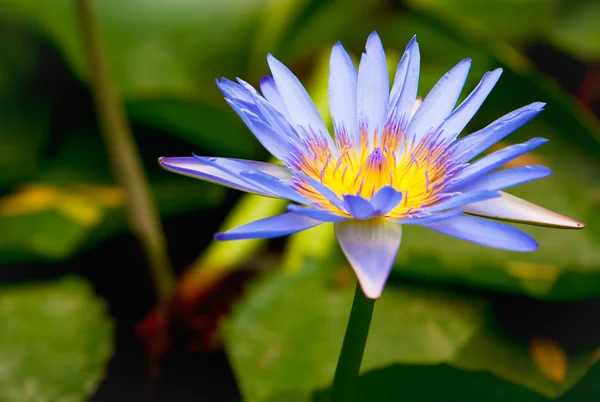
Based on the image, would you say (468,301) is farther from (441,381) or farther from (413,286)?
(441,381)

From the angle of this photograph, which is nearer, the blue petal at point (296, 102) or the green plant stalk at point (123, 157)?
the blue petal at point (296, 102)

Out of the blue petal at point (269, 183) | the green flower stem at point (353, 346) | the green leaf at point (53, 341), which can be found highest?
the blue petal at point (269, 183)

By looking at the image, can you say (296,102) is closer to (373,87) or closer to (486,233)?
(373,87)

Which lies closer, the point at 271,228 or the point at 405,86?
the point at 271,228

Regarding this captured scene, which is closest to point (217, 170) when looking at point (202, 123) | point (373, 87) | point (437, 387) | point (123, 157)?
point (373, 87)

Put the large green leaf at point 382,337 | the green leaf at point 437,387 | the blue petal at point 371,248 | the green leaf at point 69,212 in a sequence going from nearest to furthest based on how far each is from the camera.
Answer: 1. the blue petal at point 371,248
2. the green leaf at point 437,387
3. the large green leaf at point 382,337
4. the green leaf at point 69,212

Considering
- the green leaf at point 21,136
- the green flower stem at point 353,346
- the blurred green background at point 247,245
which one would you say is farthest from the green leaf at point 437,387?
the green leaf at point 21,136

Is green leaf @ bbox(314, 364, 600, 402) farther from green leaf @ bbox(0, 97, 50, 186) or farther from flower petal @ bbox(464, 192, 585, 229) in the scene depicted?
green leaf @ bbox(0, 97, 50, 186)

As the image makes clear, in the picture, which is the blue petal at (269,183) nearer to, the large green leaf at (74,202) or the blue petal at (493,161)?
the blue petal at (493,161)
